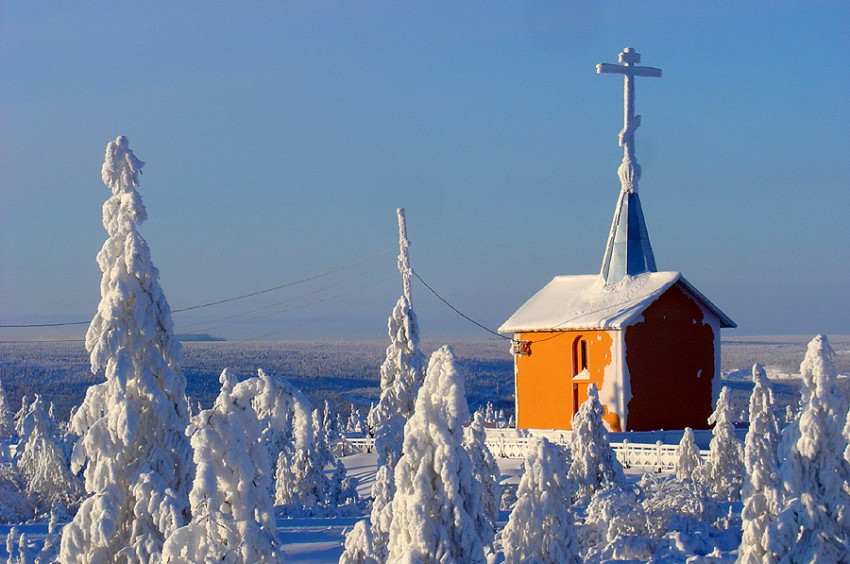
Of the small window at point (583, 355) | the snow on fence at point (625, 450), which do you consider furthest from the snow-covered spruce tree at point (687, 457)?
the small window at point (583, 355)

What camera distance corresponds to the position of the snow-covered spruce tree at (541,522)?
15.9 m

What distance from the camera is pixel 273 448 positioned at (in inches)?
1483

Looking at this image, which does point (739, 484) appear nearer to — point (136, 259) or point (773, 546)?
point (773, 546)

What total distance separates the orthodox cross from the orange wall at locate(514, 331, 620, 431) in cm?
518

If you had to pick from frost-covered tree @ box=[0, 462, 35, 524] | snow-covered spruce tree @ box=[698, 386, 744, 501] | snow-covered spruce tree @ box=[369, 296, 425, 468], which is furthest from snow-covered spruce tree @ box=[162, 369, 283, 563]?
frost-covered tree @ box=[0, 462, 35, 524]

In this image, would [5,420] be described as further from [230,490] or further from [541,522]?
[230,490]

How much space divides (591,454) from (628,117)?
13.1 metres

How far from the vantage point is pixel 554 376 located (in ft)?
121

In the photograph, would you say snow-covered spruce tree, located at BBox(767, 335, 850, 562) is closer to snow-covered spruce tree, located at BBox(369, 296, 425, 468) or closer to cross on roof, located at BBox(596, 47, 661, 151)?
snow-covered spruce tree, located at BBox(369, 296, 425, 468)

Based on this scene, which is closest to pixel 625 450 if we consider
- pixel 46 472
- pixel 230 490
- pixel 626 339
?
pixel 626 339

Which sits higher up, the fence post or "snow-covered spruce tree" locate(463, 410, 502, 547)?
"snow-covered spruce tree" locate(463, 410, 502, 547)

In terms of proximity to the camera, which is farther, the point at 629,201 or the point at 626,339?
the point at 629,201

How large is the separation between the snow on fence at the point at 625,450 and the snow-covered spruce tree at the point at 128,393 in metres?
15.6

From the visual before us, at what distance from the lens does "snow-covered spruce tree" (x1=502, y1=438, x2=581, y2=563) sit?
15898 mm
